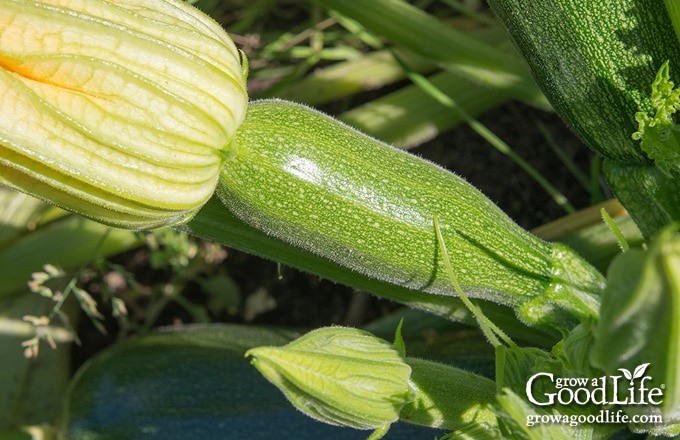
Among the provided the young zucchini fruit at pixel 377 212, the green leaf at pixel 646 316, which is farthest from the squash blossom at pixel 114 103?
the green leaf at pixel 646 316

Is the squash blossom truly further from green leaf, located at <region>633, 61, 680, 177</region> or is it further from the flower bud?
green leaf, located at <region>633, 61, 680, 177</region>

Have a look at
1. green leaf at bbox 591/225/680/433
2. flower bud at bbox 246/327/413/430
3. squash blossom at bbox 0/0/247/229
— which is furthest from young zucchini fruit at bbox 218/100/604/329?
green leaf at bbox 591/225/680/433

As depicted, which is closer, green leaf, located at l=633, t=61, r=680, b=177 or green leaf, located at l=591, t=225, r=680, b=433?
green leaf, located at l=591, t=225, r=680, b=433

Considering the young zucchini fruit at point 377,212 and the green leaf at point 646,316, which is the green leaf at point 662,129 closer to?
the young zucchini fruit at point 377,212

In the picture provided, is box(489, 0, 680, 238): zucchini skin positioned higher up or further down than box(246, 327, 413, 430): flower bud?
higher up

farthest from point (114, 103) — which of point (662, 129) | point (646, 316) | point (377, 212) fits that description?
point (662, 129)

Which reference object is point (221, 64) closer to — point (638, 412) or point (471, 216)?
point (471, 216)

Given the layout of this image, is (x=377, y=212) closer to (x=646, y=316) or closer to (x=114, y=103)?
(x=114, y=103)
